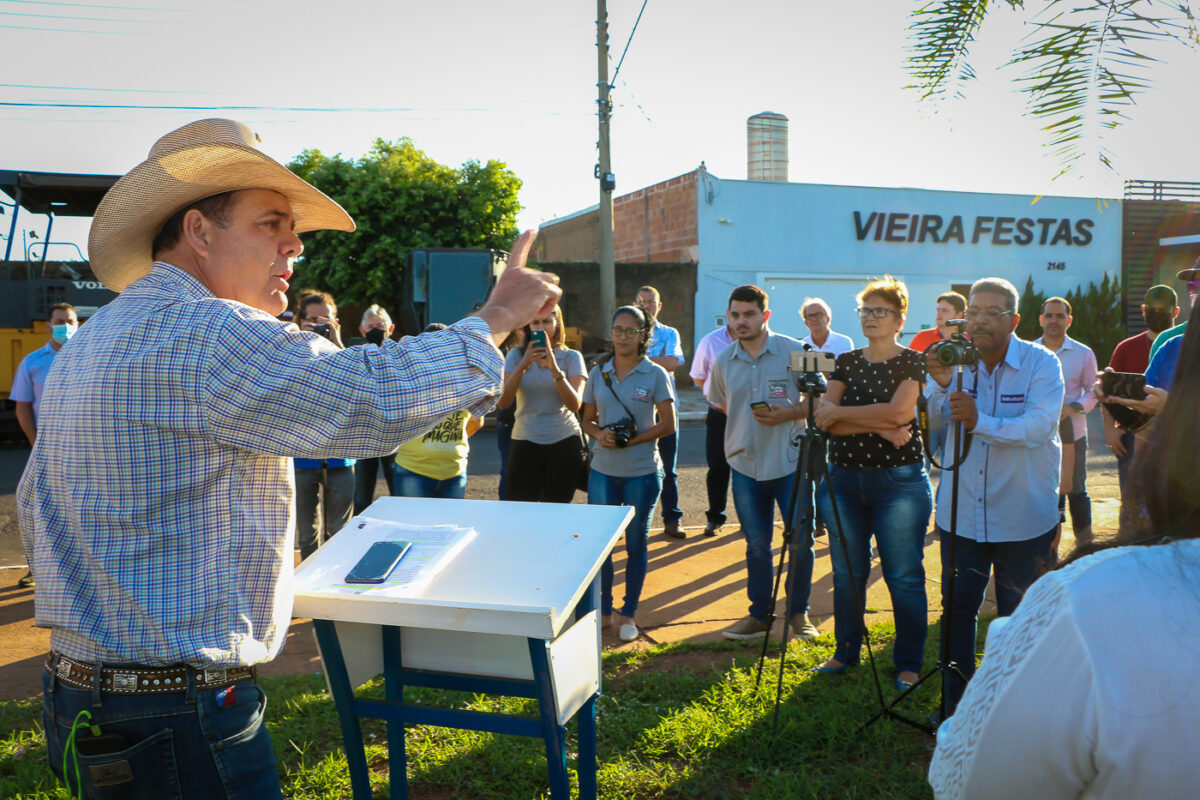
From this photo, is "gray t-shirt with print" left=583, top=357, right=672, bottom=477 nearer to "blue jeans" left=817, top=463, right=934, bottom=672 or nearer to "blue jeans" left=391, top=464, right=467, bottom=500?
"blue jeans" left=391, top=464, right=467, bottom=500

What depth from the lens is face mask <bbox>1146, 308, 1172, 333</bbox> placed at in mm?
6059

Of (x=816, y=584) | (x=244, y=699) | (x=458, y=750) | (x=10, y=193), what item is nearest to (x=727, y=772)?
(x=458, y=750)

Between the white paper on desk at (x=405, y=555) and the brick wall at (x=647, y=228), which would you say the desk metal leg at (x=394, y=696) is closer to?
the white paper on desk at (x=405, y=555)

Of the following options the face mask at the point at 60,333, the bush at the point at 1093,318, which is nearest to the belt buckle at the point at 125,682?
the face mask at the point at 60,333

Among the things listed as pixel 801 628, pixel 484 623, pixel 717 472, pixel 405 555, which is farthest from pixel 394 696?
pixel 717 472

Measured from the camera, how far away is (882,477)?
4.17m

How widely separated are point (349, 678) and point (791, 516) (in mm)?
2623

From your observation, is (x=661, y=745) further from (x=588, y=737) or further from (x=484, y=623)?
(x=484, y=623)

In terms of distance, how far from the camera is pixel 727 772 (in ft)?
11.4

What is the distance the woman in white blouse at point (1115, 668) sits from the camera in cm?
79

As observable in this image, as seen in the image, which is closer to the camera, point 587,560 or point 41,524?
point 41,524

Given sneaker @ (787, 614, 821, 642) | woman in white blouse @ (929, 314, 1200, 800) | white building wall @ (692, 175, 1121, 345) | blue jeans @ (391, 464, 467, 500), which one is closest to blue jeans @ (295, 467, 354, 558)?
blue jeans @ (391, 464, 467, 500)

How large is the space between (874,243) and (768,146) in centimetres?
431

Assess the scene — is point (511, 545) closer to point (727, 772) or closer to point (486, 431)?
point (727, 772)
